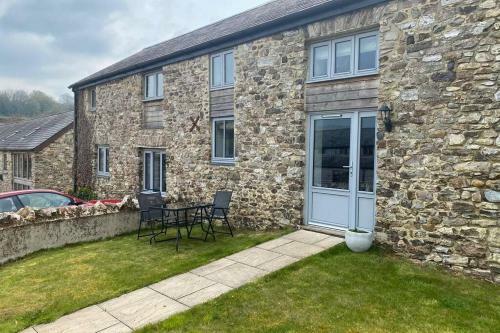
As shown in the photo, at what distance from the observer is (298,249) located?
667 cm

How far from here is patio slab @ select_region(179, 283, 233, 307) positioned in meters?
4.85

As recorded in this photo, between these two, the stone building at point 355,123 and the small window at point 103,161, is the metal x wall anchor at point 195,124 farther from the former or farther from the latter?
the small window at point 103,161

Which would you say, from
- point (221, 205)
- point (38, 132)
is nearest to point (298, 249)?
point (221, 205)

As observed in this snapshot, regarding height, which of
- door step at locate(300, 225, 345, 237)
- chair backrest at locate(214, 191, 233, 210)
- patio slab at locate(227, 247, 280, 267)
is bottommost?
patio slab at locate(227, 247, 280, 267)

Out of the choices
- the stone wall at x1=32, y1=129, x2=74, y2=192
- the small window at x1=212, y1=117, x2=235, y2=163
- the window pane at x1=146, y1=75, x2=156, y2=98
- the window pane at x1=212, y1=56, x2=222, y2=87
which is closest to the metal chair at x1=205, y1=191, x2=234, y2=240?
the small window at x1=212, y1=117, x2=235, y2=163

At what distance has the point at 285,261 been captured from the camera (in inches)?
241

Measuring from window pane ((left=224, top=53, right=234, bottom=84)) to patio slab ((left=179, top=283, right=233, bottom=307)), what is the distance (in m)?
5.94

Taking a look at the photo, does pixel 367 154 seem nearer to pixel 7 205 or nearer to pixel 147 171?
pixel 7 205

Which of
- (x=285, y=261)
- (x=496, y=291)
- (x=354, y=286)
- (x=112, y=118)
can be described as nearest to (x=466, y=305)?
(x=496, y=291)

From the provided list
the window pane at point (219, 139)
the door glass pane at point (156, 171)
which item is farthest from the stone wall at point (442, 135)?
the door glass pane at point (156, 171)

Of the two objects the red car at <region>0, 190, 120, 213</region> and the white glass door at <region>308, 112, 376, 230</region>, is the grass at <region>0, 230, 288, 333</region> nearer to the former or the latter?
the white glass door at <region>308, 112, 376, 230</region>

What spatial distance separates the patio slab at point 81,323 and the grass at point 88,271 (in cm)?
18

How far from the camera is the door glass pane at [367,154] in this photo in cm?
686

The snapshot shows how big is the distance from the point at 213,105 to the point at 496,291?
7596 mm
